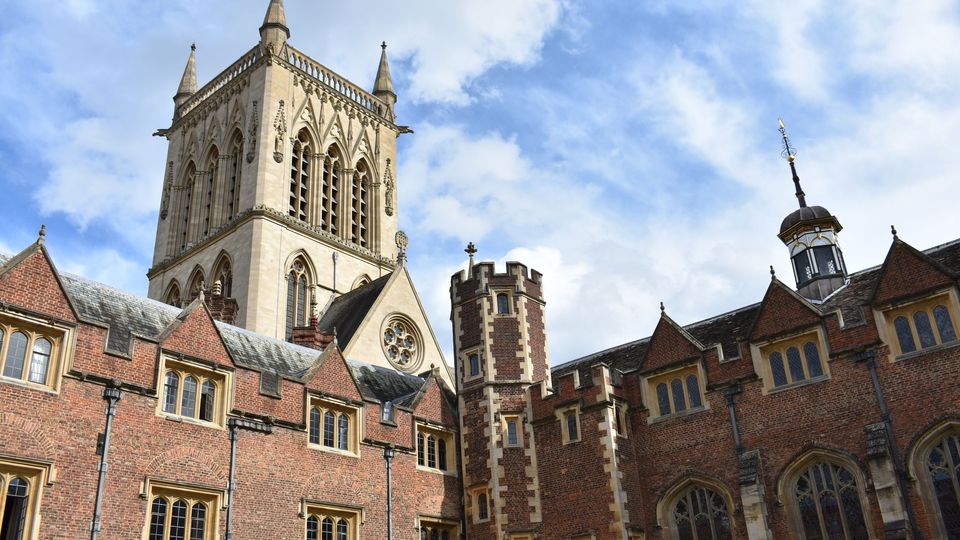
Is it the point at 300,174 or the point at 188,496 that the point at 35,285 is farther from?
the point at 300,174

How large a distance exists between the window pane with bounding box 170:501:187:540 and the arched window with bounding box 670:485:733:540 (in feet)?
42.8

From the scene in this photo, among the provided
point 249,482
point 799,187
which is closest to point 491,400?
point 249,482

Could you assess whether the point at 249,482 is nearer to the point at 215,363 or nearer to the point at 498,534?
the point at 215,363

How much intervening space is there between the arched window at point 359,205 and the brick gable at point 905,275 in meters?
34.6

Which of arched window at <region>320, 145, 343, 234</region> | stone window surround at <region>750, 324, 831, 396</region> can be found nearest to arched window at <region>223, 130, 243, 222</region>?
arched window at <region>320, 145, 343, 234</region>

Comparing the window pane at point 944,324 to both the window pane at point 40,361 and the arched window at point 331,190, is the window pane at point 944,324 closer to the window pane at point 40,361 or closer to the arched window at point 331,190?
the window pane at point 40,361

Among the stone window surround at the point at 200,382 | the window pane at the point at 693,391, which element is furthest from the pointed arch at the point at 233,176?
the window pane at the point at 693,391

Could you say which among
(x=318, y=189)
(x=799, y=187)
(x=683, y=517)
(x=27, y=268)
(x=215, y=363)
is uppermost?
(x=318, y=189)

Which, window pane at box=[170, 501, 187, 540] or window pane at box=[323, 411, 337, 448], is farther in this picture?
window pane at box=[323, 411, 337, 448]

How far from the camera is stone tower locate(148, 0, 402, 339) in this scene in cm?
4469

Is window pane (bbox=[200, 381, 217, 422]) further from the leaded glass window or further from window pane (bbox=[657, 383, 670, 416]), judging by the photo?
the leaded glass window

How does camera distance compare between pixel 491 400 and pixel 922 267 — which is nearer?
pixel 922 267

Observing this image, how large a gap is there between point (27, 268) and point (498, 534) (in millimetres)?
14866

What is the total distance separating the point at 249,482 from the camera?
67.8ft
